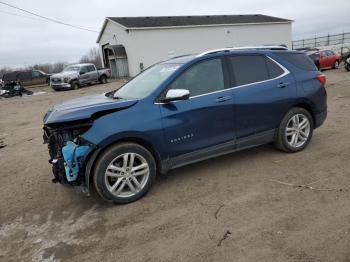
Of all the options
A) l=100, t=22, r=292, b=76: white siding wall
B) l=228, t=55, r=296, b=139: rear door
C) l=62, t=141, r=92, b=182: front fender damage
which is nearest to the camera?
l=62, t=141, r=92, b=182: front fender damage

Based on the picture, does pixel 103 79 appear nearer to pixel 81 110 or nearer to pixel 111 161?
pixel 81 110

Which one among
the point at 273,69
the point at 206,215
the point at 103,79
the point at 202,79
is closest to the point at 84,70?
the point at 103,79

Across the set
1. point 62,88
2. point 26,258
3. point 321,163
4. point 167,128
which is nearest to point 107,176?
point 167,128

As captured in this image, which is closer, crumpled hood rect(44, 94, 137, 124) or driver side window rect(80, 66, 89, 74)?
crumpled hood rect(44, 94, 137, 124)

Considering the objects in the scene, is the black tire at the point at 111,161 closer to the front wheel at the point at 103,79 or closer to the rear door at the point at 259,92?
the rear door at the point at 259,92

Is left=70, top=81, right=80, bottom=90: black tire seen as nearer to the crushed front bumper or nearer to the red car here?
the crushed front bumper

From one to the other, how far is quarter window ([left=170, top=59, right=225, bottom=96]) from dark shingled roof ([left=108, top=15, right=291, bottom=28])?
29.0m

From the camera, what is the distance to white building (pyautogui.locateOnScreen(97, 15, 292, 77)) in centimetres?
3284

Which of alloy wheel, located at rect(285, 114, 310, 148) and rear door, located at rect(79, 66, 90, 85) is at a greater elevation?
rear door, located at rect(79, 66, 90, 85)

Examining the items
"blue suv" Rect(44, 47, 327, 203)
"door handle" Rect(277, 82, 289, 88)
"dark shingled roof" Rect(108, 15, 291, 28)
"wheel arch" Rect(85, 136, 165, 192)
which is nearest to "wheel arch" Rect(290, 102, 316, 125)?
"blue suv" Rect(44, 47, 327, 203)

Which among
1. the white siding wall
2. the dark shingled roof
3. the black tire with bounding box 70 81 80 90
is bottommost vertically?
the black tire with bounding box 70 81 80 90

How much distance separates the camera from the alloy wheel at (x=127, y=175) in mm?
4242

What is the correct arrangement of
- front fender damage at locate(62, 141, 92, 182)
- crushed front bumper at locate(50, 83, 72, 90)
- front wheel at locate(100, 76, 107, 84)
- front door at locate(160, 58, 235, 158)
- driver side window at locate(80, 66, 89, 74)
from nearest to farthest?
front fender damage at locate(62, 141, 92, 182) → front door at locate(160, 58, 235, 158) → crushed front bumper at locate(50, 83, 72, 90) → driver side window at locate(80, 66, 89, 74) → front wheel at locate(100, 76, 107, 84)

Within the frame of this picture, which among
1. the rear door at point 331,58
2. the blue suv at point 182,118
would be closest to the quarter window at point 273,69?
the blue suv at point 182,118
